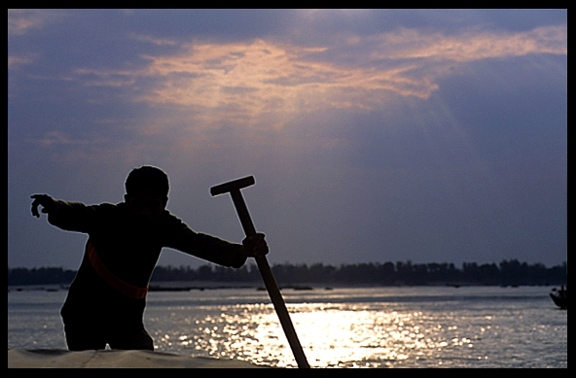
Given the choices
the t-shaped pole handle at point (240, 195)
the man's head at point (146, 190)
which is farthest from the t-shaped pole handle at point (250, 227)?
the man's head at point (146, 190)

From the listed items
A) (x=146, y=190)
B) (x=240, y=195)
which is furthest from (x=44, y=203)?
(x=240, y=195)

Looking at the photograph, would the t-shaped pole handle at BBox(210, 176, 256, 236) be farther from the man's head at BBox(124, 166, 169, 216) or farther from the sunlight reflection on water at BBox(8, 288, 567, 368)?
the sunlight reflection on water at BBox(8, 288, 567, 368)

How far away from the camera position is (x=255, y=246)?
181 inches

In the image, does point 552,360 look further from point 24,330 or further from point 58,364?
point 24,330

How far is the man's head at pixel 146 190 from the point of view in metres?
4.58

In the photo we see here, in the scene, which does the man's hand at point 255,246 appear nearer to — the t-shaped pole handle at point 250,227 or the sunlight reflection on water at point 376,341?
the t-shaped pole handle at point 250,227

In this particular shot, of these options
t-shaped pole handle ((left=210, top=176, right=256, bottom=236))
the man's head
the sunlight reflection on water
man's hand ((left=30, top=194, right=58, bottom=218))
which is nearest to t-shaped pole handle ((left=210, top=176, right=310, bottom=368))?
t-shaped pole handle ((left=210, top=176, right=256, bottom=236))

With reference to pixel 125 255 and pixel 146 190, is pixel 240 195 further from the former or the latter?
pixel 125 255

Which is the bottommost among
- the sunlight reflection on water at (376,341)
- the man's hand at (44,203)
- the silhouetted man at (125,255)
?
the sunlight reflection on water at (376,341)

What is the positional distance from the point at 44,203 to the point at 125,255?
659mm

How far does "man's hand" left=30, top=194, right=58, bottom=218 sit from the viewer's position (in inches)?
167

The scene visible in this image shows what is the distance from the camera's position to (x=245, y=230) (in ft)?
15.3

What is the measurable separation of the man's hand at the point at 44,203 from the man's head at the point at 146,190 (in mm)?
485
